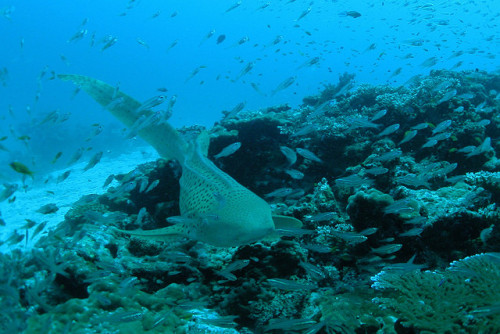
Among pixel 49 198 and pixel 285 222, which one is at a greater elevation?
pixel 285 222

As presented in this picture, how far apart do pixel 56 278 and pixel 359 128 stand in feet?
25.1

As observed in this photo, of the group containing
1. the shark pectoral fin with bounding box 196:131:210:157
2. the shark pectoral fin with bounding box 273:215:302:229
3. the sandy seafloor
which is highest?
the shark pectoral fin with bounding box 196:131:210:157

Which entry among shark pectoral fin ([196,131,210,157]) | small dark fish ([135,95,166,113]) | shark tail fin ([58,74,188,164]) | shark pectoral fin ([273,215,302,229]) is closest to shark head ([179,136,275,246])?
shark pectoral fin ([273,215,302,229])

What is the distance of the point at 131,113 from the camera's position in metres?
6.29

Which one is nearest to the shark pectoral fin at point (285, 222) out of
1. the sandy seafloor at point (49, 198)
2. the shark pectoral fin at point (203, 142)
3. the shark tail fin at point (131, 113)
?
the shark pectoral fin at point (203, 142)

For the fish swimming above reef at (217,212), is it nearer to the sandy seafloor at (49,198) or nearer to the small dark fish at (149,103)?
the small dark fish at (149,103)

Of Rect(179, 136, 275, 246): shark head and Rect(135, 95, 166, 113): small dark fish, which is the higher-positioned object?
Rect(135, 95, 166, 113): small dark fish

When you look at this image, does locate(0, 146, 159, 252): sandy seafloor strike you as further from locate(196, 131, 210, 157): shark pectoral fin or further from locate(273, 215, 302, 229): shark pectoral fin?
locate(273, 215, 302, 229): shark pectoral fin

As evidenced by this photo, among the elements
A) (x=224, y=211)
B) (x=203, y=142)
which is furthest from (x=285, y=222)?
(x=203, y=142)

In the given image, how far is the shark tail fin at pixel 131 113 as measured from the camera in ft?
19.4

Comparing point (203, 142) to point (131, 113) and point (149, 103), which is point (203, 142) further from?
point (131, 113)

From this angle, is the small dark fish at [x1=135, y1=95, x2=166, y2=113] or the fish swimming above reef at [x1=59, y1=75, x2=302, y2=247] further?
the small dark fish at [x1=135, y1=95, x2=166, y2=113]

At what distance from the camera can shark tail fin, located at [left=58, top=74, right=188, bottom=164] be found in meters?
5.91

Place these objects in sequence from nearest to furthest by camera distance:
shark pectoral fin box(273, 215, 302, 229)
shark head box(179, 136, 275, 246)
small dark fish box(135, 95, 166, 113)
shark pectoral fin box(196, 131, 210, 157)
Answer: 1. shark head box(179, 136, 275, 246)
2. shark pectoral fin box(273, 215, 302, 229)
3. shark pectoral fin box(196, 131, 210, 157)
4. small dark fish box(135, 95, 166, 113)
